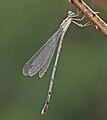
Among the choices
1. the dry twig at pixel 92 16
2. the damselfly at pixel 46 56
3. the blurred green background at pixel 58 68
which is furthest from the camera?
the blurred green background at pixel 58 68

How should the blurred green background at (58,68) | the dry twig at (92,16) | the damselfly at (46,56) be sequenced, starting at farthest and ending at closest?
the blurred green background at (58,68)
the damselfly at (46,56)
the dry twig at (92,16)

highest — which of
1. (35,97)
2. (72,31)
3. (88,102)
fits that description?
(72,31)

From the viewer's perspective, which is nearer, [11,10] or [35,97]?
[35,97]

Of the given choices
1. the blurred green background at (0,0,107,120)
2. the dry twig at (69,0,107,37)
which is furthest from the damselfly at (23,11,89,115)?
the blurred green background at (0,0,107,120)

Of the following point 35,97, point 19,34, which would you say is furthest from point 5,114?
point 19,34

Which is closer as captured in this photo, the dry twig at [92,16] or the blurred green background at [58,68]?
the dry twig at [92,16]

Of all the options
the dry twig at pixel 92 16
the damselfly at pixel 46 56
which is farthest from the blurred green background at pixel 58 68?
the dry twig at pixel 92 16

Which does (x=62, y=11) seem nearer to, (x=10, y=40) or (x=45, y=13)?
(x=45, y=13)

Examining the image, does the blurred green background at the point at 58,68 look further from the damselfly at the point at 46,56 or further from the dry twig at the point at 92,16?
the dry twig at the point at 92,16

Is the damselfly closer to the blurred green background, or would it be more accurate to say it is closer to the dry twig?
the dry twig

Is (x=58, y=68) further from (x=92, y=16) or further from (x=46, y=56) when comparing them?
(x=92, y=16)
